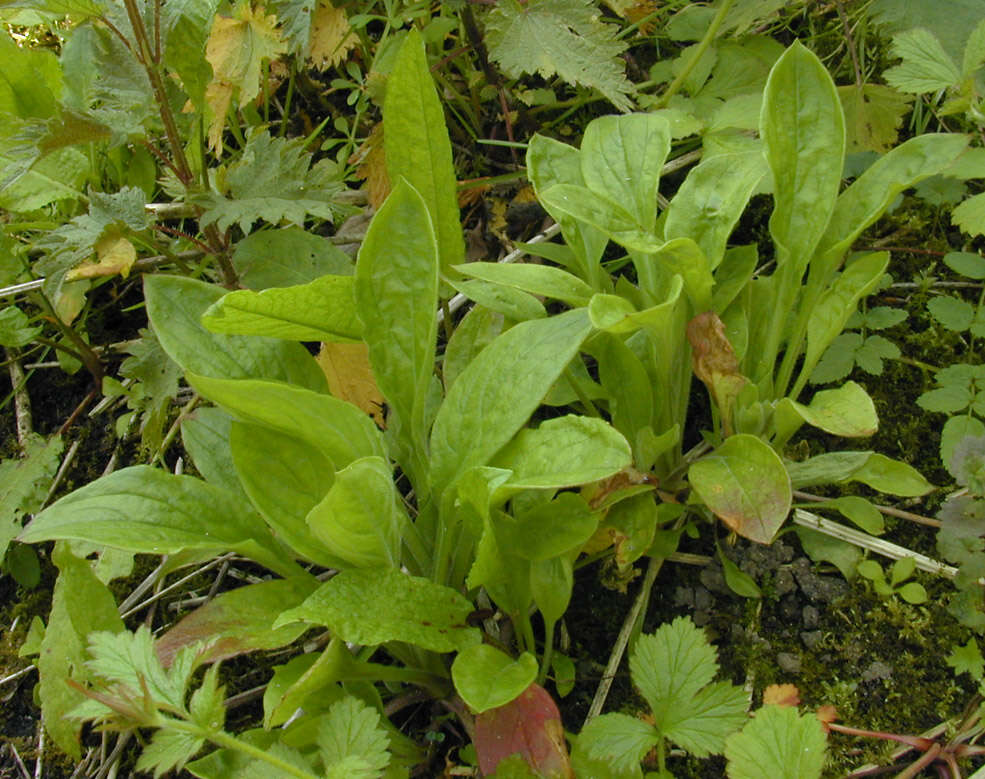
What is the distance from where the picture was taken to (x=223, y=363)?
1.33m

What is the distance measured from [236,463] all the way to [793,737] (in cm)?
78

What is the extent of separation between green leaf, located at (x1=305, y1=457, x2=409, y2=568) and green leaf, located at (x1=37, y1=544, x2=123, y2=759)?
41 centimetres

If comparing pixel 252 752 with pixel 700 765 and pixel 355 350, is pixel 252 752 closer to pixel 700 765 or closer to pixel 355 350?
pixel 700 765

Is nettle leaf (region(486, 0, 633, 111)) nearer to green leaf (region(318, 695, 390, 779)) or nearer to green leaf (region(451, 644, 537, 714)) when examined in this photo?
green leaf (region(451, 644, 537, 714))

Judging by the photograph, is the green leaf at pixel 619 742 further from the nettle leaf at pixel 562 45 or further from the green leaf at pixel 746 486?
the nettle leaf at pixel 562 45

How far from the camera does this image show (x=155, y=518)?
1.21m

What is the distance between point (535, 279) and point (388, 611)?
53cm

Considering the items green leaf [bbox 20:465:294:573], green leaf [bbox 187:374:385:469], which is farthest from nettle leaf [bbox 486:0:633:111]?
green leaf [bbox 20:465:294:573]

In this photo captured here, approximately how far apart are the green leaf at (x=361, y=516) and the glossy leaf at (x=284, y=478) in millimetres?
63

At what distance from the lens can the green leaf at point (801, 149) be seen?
131 cm

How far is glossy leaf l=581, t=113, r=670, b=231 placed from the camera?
1.40 metres

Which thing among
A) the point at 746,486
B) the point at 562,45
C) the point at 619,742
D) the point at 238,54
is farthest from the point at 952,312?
the point at 238,54

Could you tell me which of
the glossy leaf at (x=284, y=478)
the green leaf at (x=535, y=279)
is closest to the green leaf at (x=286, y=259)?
the green leaf at (x=535, y=279)

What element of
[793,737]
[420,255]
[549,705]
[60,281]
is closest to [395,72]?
[420,255]
